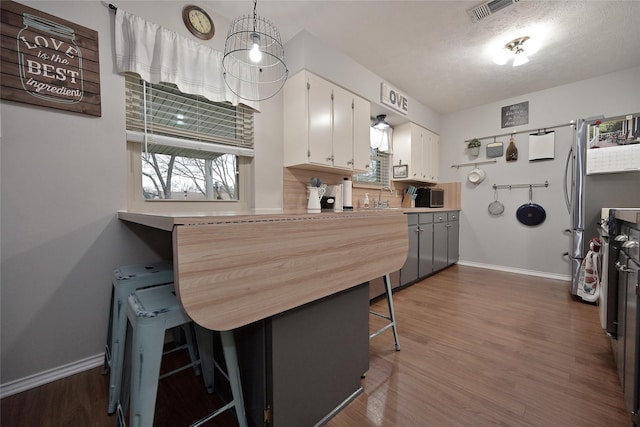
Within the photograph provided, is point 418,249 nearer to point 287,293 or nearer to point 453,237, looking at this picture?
point 453,237

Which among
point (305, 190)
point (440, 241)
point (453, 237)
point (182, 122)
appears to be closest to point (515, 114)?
point (453, 237)

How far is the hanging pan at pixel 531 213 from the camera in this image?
361 cm

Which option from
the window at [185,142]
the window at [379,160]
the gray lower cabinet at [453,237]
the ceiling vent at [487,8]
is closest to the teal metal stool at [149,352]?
the window at [185,142]

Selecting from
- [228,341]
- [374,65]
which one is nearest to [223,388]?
[228,341]

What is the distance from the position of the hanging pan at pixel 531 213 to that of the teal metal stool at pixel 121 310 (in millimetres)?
4429

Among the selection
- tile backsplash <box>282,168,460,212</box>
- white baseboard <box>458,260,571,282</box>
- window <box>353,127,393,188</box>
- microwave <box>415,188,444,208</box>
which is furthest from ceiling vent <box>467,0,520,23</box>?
white baseboard <box>458,260,571,282</box>

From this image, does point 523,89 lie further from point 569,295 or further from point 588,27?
point 569,295

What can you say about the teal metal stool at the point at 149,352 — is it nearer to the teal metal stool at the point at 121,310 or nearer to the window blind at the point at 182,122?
the teal metal stool at the point at 121,310

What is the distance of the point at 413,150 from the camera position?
382cm

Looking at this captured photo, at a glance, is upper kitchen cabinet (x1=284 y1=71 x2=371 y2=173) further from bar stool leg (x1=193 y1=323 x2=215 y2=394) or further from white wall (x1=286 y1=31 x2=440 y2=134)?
bar stool leg (x1=193 y1=323 x2=215 y2=394)

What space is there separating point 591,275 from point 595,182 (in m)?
0.91

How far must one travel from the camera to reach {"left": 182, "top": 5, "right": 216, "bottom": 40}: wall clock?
Result: 1959 mm

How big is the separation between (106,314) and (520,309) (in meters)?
3.49

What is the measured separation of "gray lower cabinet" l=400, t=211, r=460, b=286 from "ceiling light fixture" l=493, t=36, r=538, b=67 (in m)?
1.83
